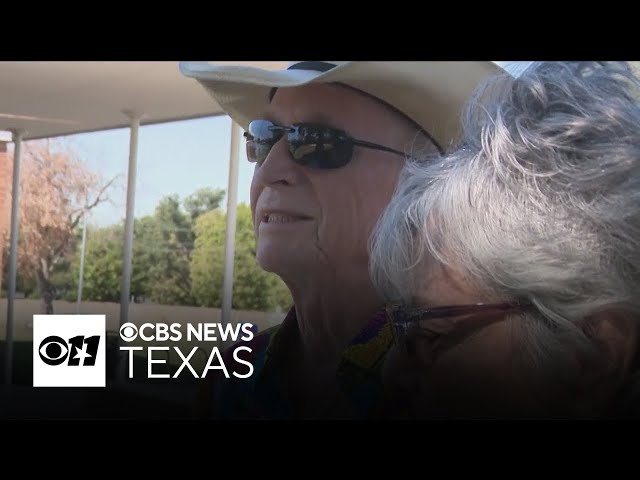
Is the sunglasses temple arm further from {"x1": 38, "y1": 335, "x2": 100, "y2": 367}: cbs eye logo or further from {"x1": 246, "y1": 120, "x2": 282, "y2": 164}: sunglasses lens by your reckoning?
{"x1": 38, "y1": 335, "x2": 100, "y2": 367}: cbs eye logo

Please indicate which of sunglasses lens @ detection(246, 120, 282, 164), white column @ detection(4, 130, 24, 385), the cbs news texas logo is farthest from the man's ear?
white column @ detection(4, 130, 24, 385)

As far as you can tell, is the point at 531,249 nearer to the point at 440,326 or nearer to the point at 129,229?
the point at 440,326

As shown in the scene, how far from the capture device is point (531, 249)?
1514mm

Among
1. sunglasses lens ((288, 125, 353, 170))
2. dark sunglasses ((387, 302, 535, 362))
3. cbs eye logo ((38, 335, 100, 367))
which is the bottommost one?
cbs eye logo ((38, 335, 100, 367))

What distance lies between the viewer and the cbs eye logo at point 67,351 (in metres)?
2.32

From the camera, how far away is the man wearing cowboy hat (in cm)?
201

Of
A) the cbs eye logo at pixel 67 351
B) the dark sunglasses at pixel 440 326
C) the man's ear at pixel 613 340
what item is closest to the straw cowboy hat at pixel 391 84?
the dark sunglasses at pixel 440 326

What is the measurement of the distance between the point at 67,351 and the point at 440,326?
1.31m

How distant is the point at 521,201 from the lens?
1.53m

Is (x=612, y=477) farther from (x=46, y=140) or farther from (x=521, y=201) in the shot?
(x=46, y=140)

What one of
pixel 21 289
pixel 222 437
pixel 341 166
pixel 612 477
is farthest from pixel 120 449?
pixel 612 477

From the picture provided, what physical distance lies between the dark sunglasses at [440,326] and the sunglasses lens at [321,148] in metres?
0.47

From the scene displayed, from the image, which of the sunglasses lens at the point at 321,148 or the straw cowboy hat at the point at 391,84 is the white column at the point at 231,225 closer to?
the straw cowboy hat at the point at 391,84
